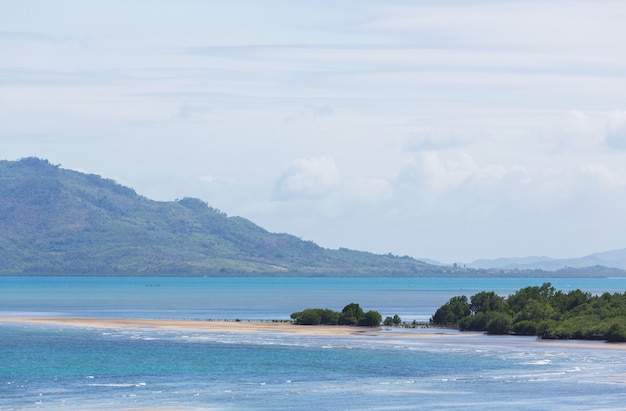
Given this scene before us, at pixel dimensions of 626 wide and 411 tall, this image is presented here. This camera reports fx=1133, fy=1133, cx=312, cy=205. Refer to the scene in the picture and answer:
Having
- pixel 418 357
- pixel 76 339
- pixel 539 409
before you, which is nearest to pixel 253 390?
pixel 539 409

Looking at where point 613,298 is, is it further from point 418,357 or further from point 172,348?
point 172,348

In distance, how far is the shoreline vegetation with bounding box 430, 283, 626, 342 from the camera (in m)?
104

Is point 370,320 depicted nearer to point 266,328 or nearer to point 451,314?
point 451,314

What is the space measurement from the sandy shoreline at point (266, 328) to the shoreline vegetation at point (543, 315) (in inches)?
84.3

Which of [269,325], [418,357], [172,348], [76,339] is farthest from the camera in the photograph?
[269,325]

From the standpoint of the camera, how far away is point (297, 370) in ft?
251

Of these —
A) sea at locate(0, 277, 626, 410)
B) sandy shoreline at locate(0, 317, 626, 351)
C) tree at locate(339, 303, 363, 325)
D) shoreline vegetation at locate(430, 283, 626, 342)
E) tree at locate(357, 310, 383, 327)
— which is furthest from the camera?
tree at locate(339, 303, 363, 325)

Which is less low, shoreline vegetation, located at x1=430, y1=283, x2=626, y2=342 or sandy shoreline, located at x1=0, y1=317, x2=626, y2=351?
shoreline vegetation, located at x1=430, y1=283, x2=626, y2=342

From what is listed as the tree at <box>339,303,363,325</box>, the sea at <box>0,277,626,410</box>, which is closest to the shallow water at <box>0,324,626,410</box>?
the sea at <box>0,277,626,410</box>

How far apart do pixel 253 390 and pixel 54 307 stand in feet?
403

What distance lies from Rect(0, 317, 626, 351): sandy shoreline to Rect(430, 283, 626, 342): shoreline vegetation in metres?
2.14

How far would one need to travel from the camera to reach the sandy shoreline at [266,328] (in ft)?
334

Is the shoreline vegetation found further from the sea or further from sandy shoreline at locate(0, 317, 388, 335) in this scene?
sandy shoreline at locate(0, 317, 388, 335)

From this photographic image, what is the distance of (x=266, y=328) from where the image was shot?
12156cm
